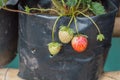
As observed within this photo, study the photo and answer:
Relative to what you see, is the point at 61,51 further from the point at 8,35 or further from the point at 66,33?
the point at 8,35

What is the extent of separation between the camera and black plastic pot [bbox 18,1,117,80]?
1.01 m

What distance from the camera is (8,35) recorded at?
121 cm

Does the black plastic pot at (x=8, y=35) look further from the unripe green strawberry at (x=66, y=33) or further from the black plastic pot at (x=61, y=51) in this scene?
the unripe green strawberry at (x=66, y=33)

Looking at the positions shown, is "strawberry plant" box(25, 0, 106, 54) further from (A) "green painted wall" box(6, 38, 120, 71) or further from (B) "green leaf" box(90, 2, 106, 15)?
(A) "green painted wall" box(6, 38, 120, 71)

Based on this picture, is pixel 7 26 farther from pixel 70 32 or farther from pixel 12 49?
pixel 70 32

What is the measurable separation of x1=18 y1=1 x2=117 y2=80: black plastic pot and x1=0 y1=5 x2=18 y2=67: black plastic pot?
95 millimetres

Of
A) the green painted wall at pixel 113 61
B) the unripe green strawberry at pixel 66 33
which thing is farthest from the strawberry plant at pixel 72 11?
the green painted wall at pixel 113 61

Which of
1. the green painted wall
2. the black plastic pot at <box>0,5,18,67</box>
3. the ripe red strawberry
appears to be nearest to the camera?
the ripe red strawberry

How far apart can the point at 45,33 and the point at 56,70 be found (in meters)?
0.14

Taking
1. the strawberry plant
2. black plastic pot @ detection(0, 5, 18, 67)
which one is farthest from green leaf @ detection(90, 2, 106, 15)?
black plastic pot @ detection(0, 5, 18, 67)

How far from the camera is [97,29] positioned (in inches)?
39.7

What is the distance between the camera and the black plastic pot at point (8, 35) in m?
1.17

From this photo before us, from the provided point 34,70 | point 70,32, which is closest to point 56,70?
point 34,70

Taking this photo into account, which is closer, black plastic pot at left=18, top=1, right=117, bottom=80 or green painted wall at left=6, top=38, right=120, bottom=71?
black plastic pot at left=18, top=1, right=117, bottom=80
